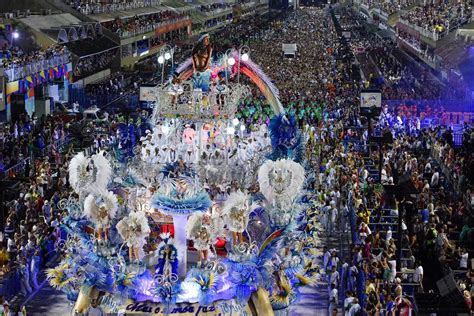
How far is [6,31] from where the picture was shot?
51.5m

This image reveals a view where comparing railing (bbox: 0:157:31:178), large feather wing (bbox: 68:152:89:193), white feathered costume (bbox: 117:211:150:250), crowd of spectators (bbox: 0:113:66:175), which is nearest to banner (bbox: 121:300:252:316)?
white feathered costume (bbox: 117:211:150:250)

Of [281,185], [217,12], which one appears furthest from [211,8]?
[281,185]

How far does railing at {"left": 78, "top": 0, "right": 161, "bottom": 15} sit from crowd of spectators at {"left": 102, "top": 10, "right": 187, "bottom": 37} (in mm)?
1339

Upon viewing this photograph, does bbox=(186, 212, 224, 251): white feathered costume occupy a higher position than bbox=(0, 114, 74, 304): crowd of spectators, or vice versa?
bbox=(186, 212, 224, 251): white feathered costume

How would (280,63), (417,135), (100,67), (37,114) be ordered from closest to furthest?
1. (417,135)
2. (37,114)
3. (100,67)
4. (280,63)

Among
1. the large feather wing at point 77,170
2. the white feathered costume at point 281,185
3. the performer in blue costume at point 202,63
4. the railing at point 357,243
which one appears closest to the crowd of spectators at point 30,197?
the large feather wing at point 77,170

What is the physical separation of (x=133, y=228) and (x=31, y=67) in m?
25.9

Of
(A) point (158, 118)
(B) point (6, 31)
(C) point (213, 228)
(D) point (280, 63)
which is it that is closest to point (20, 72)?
(B) point (6, 31)

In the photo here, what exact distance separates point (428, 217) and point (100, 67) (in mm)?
41562

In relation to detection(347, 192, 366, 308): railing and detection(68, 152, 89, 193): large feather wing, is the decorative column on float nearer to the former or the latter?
detection(68, 152, 89, 193): large feather wing

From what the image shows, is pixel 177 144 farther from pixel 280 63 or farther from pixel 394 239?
pixel 280 63

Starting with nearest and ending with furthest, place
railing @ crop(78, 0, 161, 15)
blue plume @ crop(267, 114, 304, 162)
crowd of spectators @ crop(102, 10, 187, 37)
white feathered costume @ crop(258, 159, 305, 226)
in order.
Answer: white feathered costume @ crop(258, 159, 305, 226) < blue plume @ crop(267, 114, 304, 162) < railing @ crop(78, 0, 161, 15) < crowd of spectators @ crop(102, 10, 187, 37)

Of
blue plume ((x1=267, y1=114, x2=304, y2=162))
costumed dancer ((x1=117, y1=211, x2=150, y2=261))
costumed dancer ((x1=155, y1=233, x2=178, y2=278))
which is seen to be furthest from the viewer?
blue plume ((x1=267, y1=114, x2=304, y2=162))

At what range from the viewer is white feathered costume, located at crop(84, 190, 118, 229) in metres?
20.2
